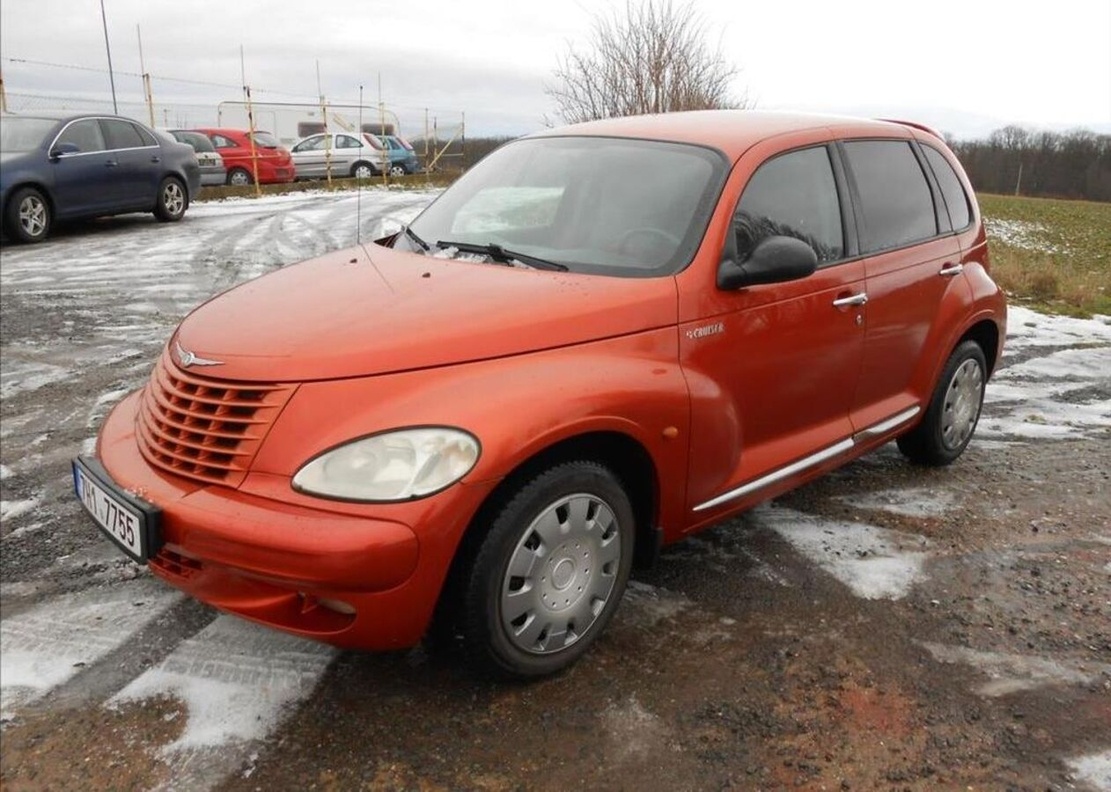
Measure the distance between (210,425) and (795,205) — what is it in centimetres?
229

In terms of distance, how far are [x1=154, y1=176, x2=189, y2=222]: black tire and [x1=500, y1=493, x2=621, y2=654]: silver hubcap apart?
1194 centimetres

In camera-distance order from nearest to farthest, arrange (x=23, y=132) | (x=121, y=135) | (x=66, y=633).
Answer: (x=66, y=633)
(x=23, y=132)
(x=121, y=135)

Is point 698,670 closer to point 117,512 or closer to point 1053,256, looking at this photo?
point 117,512

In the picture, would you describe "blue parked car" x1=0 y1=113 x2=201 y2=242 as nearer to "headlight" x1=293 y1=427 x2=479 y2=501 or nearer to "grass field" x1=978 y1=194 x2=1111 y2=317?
"headlight" x1=293 y1=427 x2=479 y2=501

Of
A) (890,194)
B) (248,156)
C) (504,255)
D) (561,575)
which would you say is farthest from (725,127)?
(248,156)

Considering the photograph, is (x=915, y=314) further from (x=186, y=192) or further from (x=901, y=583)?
(x=186, y=192)

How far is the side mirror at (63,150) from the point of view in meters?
11.1

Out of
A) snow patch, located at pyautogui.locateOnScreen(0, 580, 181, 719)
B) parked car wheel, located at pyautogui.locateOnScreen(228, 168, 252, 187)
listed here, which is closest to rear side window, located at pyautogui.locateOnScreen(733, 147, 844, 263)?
snow patch, located at pyautogui.locateOnScreen(0, 580, 181, 719)

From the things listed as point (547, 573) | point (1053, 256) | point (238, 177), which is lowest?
point (1053, 256)

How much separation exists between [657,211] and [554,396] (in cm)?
102

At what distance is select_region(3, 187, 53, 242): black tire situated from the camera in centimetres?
1074

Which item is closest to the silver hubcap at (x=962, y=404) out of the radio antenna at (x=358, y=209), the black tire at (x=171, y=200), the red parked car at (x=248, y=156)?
the radio antenna at (x=358, y=209)

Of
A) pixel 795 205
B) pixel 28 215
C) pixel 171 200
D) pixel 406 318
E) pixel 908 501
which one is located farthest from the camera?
pixel 171 200

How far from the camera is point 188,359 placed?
273cm
